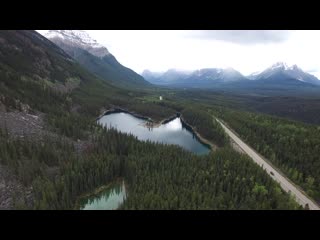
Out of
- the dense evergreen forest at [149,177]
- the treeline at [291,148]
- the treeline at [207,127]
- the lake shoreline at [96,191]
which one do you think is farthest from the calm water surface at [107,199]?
the treeline at [207,127]

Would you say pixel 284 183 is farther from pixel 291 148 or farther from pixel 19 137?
pixel 19 137

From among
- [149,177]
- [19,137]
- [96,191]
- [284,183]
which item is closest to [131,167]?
[149,177]

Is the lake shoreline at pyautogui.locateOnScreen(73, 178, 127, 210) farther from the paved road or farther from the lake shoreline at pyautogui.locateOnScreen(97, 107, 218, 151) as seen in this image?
the lake shoreline at pyautogui.locateOnScreen(97, 107, 218, 151)

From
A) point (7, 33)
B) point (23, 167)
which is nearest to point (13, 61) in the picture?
point (7, 33)

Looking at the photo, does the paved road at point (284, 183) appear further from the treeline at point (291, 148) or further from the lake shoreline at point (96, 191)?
the lake shoreline at point (96, 191)

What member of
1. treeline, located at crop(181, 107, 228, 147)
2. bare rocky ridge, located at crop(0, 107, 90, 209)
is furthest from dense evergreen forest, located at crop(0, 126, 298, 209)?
treeline, located at crop(181, 107, 228, 147)
